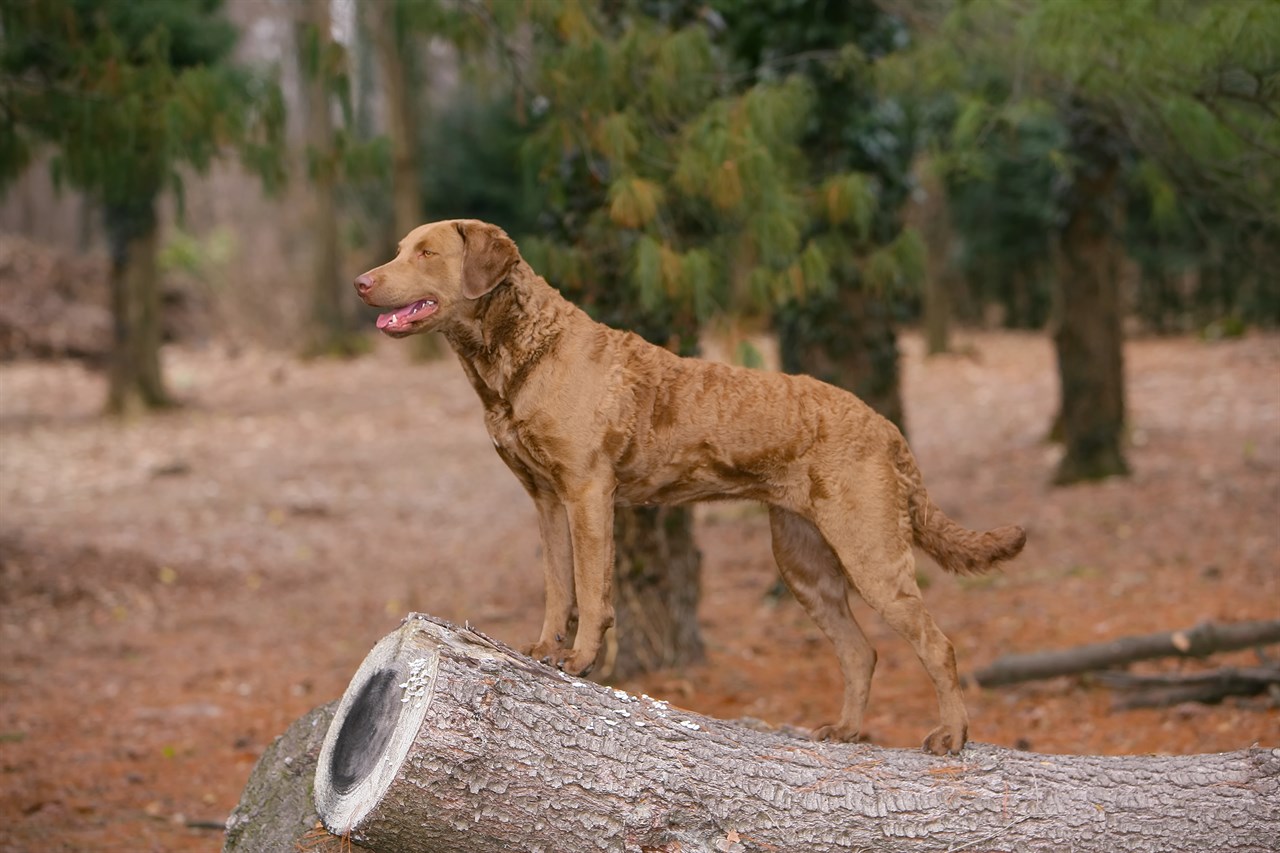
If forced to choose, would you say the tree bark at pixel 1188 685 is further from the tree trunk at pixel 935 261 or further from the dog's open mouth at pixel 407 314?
the tree trunk at pixel 935 261

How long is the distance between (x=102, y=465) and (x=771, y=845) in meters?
11.9

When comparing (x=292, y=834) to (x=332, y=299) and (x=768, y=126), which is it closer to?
(x=768, y=126)

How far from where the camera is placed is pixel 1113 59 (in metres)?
6.04

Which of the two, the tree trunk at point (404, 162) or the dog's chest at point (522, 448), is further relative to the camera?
the tree trunk at point (404, 162)

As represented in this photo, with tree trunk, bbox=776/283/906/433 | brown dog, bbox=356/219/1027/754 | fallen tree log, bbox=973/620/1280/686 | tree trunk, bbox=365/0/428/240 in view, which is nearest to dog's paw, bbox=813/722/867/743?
brown dog, bbox=356/219/1027/754

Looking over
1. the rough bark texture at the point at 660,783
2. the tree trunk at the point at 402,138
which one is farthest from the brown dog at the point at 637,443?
the tree trunk at the point at 402,138

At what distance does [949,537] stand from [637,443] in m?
1.16

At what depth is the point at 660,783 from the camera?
365 centimetres

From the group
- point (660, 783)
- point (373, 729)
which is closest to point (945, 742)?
point (660, 783)

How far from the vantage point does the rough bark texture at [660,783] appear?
346cm

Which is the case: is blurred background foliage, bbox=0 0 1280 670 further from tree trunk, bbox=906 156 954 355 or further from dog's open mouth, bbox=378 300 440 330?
tree trunk, bbox=906 156 954 355

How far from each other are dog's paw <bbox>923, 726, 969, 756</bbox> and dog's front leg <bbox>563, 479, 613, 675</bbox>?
1.11 metres

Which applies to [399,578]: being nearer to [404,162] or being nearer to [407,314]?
[407,314]

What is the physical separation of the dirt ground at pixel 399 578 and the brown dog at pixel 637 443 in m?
2.36
